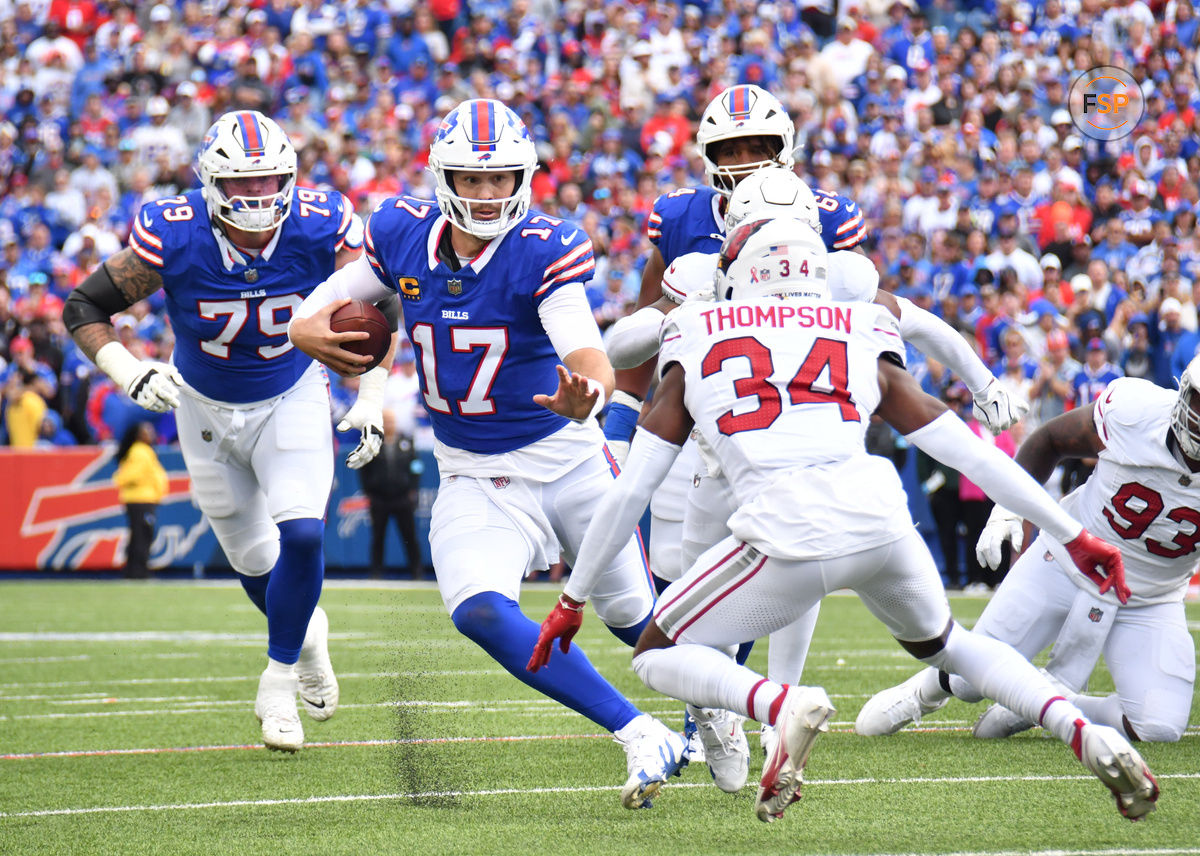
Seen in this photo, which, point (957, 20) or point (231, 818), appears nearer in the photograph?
point (231, 818)

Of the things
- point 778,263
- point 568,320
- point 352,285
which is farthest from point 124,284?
point 778,263

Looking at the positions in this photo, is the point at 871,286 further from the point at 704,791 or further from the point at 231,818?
the point at 231,818

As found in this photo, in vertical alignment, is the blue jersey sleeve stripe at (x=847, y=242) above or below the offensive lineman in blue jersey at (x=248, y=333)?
above

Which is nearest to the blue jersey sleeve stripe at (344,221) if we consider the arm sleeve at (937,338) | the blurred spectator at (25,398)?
the arm sleeve at (937,338)

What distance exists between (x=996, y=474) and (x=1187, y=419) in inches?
51.4

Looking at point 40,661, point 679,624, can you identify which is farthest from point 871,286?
point 40,661

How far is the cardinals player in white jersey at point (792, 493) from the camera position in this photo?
3.46m

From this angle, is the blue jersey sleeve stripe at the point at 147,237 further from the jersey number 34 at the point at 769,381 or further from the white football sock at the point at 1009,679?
the white football sock at the point at 1009,679

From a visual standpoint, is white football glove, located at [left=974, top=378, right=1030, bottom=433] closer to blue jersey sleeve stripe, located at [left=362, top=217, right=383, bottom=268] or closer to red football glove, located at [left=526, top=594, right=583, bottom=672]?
red football glove, located at [left=526, top=594, right=583, bottom=672]

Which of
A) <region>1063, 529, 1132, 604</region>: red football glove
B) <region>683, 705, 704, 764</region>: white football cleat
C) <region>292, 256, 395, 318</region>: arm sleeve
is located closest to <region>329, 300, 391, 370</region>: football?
<region>292, 256, 395, 318</region>: arm sleeve

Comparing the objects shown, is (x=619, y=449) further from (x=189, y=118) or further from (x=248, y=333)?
(x=189, y=118)

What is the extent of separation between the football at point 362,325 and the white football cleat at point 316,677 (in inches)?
46.0

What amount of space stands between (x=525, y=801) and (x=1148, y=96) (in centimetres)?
1048

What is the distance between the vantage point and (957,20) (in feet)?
49.8
